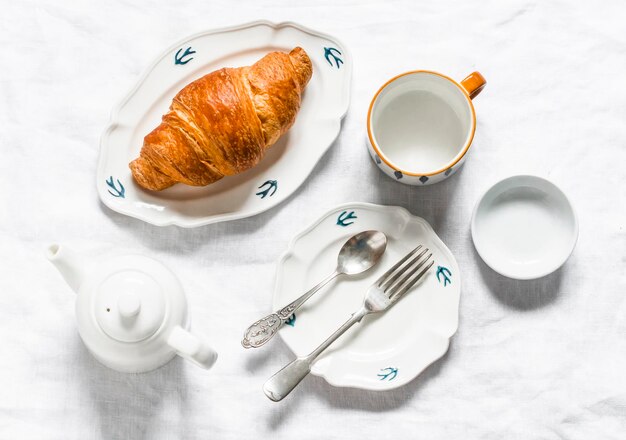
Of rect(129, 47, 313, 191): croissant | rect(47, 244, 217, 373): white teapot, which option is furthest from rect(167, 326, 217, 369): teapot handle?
rect(129, 47, 313, 191): croissant

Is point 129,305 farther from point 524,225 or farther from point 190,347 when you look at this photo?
point 524,225

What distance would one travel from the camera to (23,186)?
1.26 metres

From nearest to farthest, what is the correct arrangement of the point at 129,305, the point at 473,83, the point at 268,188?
the point at 129,305 < the point at 473,83 < the point at 268,188

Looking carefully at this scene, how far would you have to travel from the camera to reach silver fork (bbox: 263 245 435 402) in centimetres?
118

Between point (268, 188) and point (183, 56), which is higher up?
point (183, 56)

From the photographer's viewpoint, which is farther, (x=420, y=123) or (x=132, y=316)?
(x=420, y=123)

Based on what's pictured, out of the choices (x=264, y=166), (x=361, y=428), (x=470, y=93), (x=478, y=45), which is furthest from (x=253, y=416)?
(x=478, y=45)

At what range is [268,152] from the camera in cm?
125

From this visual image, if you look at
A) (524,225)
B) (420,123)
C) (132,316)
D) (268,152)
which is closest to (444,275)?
(524,225)

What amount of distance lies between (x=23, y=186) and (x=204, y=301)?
0.41 m

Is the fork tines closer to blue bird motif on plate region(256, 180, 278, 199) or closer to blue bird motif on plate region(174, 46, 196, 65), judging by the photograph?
blue bird motif on plate region(256, 180, 278, 199)

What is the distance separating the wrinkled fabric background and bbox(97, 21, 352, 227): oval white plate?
0.12 feet

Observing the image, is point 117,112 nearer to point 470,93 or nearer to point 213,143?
point 213,143

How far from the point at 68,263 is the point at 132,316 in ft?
0.47
